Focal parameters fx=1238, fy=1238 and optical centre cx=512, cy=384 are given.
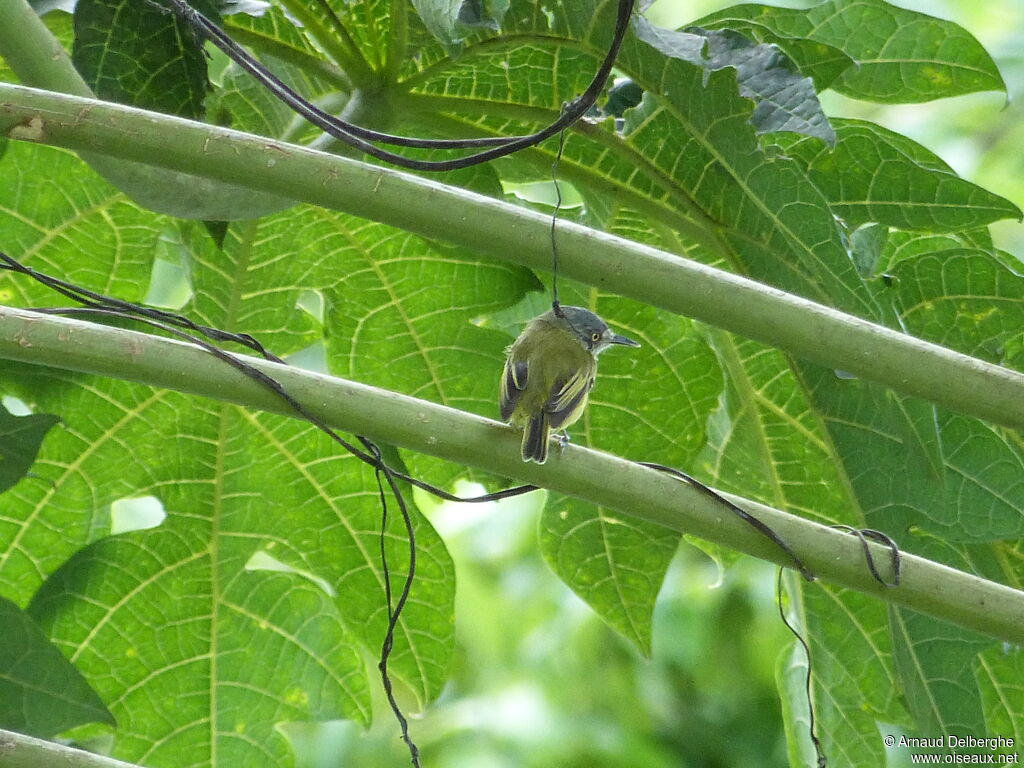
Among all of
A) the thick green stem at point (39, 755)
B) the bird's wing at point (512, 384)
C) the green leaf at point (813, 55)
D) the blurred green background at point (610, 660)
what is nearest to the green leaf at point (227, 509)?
the bird's wing at point (512, 384)

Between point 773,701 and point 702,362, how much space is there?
304cm

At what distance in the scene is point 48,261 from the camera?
2518mm

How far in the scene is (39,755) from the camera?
164 centimetres

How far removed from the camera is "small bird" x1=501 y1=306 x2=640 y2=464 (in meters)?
2.44

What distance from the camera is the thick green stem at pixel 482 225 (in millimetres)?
1506

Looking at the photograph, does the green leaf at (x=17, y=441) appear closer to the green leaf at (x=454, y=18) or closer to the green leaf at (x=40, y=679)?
the green leaf at (x=40, y=679)

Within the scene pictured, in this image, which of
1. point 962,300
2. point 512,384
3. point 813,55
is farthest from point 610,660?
point 813,55

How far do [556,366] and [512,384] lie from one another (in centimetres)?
10

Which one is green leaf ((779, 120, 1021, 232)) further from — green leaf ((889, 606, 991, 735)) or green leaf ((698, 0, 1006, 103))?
green leaf ((889, 606, 991, 735))

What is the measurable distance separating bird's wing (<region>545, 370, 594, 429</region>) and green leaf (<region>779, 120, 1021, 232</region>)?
0.63 metres

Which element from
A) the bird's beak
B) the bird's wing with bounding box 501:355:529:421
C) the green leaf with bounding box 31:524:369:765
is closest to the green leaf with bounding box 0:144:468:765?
the green leaf with bounding box 31:524:369:765

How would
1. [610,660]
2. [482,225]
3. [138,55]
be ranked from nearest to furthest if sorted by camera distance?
[482,225] → [138,55] → [610,660]

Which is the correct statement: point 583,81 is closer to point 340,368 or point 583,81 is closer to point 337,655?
point 340,368

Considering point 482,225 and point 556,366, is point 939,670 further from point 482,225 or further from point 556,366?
point 482,225
